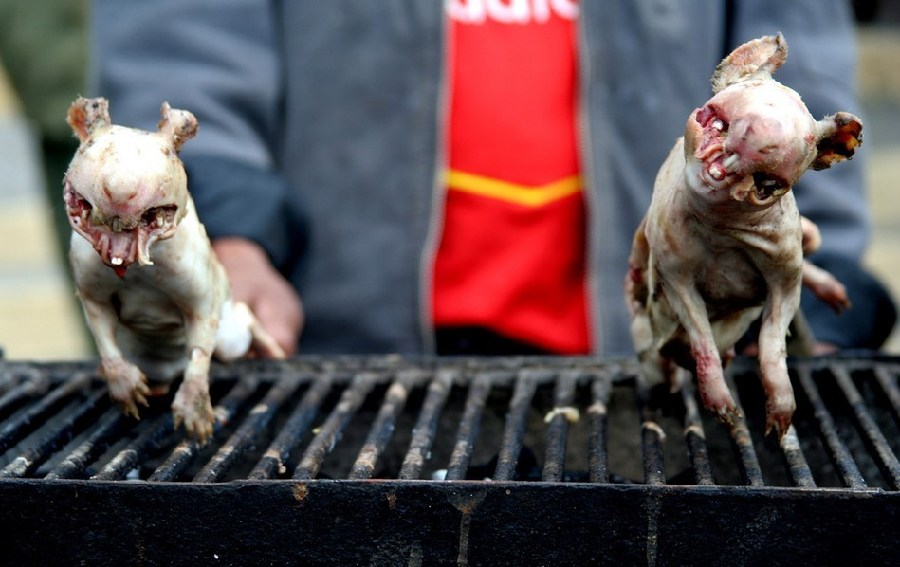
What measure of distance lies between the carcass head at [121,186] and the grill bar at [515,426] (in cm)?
59

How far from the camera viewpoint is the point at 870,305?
2426mm

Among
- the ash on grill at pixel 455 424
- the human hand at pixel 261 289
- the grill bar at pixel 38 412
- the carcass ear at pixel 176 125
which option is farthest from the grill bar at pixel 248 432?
the carcass ear at pixel 176 125

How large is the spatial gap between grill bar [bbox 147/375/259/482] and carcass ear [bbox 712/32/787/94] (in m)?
0.94

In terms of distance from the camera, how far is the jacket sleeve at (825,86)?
8.76 ft

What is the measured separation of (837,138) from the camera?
1.27 metres

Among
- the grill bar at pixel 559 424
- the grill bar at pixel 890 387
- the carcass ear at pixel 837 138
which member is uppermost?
the carcass ear at pixel 837 138

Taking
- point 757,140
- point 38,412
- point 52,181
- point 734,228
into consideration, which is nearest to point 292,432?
point 38,412

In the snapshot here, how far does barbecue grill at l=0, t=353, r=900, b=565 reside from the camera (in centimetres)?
135

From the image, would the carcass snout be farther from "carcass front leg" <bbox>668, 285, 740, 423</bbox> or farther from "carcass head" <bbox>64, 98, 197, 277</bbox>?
"carcass head" <bbox>64, 98, 197, 277</bbox>

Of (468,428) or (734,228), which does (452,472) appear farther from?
(734,228)

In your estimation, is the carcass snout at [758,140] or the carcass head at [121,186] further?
the carcass head at [121,186]

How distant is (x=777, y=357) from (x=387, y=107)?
1.54m

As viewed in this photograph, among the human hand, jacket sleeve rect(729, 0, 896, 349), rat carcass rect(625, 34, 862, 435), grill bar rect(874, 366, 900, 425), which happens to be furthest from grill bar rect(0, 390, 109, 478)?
jacket sleeve rect(729, 0, 896, 349)

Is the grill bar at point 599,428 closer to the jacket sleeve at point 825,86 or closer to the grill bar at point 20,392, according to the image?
the jacket sleeve at point 825,86
